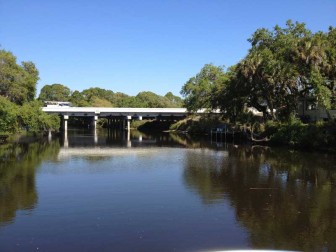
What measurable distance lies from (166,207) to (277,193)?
22.2 ft

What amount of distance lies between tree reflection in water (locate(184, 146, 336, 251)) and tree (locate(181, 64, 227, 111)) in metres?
44.0

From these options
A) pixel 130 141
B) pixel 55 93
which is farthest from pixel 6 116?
pixel 55 93

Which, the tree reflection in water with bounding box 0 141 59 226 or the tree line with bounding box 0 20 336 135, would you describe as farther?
the tree line with bounding box 0 20 336 135

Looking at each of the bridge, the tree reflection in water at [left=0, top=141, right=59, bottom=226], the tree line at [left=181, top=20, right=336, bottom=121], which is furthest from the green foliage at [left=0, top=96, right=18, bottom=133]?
the bridge

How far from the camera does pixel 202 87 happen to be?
8031cm

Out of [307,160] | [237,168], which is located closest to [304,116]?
[307,160]

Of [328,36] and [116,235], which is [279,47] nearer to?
[328,36]

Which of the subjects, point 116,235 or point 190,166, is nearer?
point 116,235

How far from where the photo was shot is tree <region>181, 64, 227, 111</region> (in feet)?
263

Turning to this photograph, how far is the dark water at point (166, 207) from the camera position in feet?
43.3

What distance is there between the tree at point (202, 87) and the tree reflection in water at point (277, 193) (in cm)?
4404

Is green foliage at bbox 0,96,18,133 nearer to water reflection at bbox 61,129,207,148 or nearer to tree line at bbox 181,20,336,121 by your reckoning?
water reflection at bbox 61,129,207,148

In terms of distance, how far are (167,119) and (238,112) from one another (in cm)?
5483

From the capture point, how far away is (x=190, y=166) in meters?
31.7
